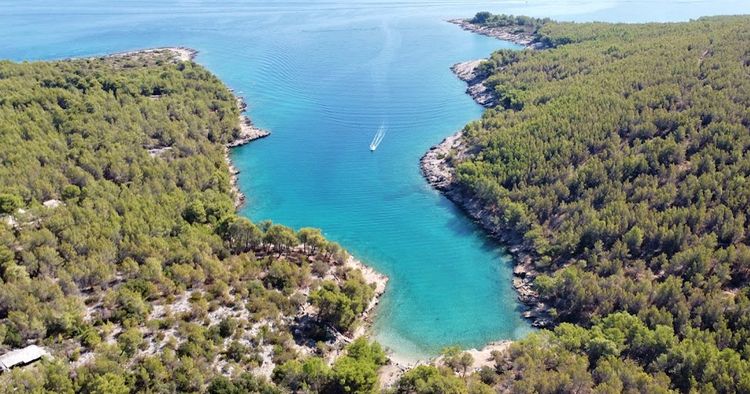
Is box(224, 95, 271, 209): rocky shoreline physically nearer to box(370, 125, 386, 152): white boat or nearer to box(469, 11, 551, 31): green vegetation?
box(370, 125, 386, 152): white boat

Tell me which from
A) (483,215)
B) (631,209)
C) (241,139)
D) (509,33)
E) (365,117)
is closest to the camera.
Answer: (631,209)

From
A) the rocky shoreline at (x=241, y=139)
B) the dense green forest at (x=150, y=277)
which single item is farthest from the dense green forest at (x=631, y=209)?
the rocky shoreline at (x=241, y=139)

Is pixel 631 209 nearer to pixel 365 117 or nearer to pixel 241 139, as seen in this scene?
pixel 365 117

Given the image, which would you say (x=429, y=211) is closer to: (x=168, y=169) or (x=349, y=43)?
(x=168, y=169)

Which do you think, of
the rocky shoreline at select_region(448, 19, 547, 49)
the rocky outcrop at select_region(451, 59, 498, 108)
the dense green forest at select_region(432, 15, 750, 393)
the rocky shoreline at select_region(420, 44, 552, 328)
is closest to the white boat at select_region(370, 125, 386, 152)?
the rocky shoreline at select_region(420, 44, 552, 328)

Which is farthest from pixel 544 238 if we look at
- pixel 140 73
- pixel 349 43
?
pixel 349 43

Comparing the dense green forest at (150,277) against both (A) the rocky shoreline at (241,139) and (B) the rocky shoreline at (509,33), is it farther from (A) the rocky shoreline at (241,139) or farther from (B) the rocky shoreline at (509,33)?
(B) the rocky shoreline at (509,33)

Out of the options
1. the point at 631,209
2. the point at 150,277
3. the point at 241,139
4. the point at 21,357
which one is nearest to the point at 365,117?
the point at 241,139
